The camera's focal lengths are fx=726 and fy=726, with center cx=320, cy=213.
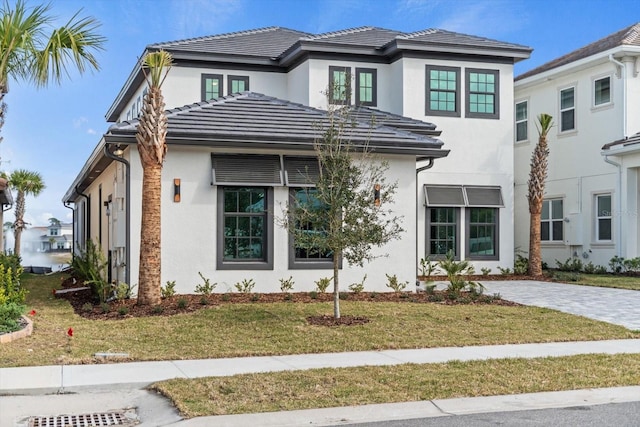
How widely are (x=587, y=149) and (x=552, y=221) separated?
2.87 m

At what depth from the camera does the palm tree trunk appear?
12992 mm

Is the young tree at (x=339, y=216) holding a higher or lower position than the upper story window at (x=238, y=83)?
lower

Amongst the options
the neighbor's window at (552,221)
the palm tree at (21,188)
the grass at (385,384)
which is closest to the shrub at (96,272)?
the grass at (385,384)

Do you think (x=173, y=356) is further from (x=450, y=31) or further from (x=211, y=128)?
(x=450, y=31)

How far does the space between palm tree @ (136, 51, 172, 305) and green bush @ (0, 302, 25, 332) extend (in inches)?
94.9

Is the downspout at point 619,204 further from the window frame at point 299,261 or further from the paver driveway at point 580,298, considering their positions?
the window frame at point 299,261

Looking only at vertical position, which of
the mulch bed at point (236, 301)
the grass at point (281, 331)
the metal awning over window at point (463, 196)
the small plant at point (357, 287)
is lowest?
the grass at point (281, 331)

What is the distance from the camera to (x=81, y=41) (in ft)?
47.2

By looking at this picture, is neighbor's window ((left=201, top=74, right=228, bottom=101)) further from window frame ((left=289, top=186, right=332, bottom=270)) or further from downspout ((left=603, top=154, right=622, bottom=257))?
downspout ((left=603, top=154, right=622, bottom=257))

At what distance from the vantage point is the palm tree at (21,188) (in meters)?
40.0

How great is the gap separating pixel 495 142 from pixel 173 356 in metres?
15.1

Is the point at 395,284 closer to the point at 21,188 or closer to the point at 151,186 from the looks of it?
the point at 151,186

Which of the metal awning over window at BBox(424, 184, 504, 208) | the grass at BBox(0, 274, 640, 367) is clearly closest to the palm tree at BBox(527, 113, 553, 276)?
the metal awning over window at BBox(424, 184, 504, 208)

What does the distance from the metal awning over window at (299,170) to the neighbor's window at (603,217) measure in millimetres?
11875
